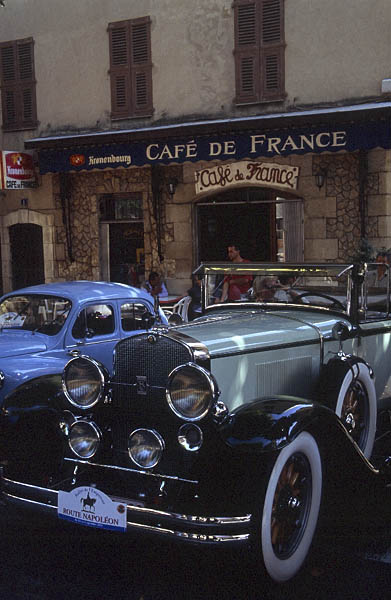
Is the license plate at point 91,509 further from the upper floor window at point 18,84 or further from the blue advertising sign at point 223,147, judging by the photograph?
the upper floor window at point 18,84

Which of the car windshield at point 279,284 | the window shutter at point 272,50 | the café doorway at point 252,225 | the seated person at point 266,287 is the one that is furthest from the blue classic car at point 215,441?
the window shutter at point 272,50

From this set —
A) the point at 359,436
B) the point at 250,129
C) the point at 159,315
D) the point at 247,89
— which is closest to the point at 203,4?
the point at 247,89

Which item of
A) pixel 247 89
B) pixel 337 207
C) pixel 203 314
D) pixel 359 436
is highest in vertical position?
pixel 247 89

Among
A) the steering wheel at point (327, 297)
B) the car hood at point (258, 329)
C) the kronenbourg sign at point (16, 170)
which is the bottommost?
the car hood at point (258, 329)

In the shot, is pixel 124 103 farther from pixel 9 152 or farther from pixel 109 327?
pixel 109 327

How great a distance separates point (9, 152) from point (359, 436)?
11302mm

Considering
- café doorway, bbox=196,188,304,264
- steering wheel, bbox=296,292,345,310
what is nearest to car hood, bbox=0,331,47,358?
steering wheel, bbox=296,292,345,310

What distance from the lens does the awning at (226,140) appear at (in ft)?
34.7

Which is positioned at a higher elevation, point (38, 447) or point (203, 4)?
point (203, 4)

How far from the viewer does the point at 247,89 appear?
40.5 ft

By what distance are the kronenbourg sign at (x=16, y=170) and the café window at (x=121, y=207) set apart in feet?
5.70

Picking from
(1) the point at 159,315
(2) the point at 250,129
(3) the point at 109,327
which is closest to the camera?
(3) the point at 109,327

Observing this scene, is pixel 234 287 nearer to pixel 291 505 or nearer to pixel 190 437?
pixel 190 437

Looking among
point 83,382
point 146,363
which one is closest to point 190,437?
Result: point 146,363
